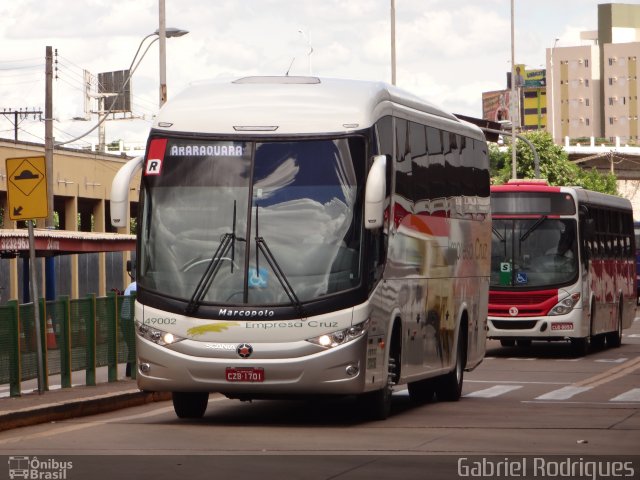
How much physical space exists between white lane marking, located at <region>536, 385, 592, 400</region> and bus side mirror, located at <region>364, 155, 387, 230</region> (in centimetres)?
642

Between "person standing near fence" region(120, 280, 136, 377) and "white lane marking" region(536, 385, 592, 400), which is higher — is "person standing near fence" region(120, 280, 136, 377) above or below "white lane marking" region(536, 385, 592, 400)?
above

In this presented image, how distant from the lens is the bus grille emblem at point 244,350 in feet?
51.2

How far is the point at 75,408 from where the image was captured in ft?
58.3

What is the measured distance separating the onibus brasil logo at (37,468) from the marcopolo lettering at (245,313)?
3084 mm

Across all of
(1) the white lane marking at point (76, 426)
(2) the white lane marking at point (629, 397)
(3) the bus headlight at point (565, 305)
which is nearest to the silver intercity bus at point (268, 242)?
(1) the white lane marking at point (76, 426)

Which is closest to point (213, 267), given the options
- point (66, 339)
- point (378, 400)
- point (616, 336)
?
point (378, 400)

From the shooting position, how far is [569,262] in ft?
102

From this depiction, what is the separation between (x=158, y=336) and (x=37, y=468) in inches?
151

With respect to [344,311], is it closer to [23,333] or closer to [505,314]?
[23,333]

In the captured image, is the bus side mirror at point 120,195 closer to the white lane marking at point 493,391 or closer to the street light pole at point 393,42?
the white lane marking at point 493,391

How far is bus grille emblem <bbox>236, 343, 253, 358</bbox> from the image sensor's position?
614 inches

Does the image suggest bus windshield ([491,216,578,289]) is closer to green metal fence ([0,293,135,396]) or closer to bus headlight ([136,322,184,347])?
green metal fence ([0,293,135,396])

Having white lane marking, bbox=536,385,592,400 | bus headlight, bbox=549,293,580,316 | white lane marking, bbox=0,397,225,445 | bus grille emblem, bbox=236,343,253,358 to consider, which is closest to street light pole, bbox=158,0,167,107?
bus headlight, bbox=549,293,580,316

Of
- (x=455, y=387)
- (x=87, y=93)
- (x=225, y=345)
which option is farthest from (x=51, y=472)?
(x=87, y=93)
